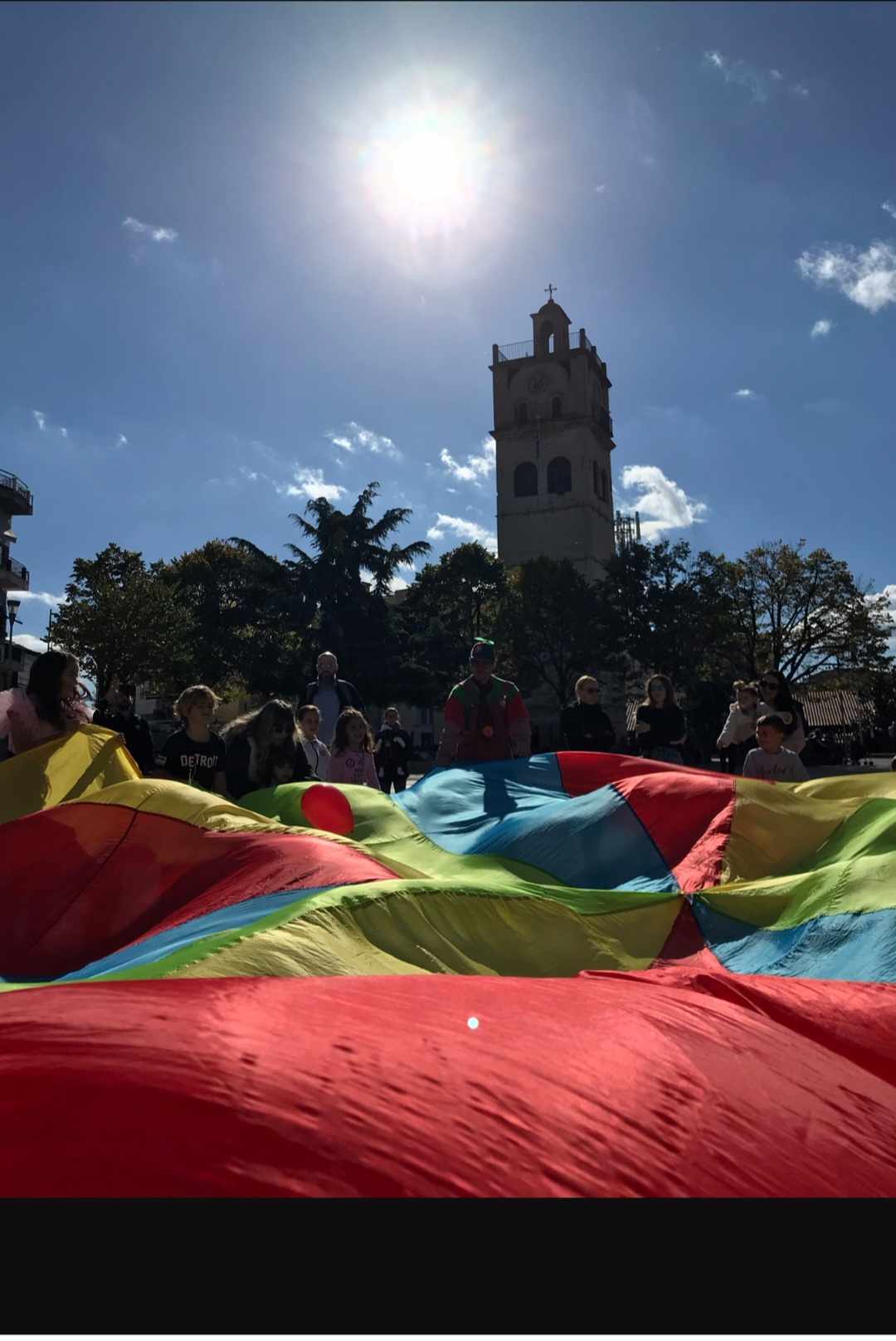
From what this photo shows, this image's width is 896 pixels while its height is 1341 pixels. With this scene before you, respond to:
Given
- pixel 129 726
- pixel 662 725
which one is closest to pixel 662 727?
pixel 662 725

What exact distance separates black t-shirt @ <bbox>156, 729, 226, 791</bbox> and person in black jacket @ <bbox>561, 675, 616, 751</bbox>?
2.96 metres

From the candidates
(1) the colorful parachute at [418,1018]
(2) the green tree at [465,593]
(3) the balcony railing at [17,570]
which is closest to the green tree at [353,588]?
(2) the green tree at [465,593]

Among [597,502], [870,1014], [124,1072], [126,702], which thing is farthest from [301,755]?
[597,502]

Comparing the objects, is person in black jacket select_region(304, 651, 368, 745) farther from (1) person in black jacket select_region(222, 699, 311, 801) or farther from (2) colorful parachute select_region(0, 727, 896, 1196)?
(2) colorful parachute select_region(0, 727, 896, 1196)

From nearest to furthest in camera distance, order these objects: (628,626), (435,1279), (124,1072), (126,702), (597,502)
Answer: (435,1279), (124,1072), (126,702), (628,626), (597,502)

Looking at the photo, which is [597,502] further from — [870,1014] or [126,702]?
[870,1014]

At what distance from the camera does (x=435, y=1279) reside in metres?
0.82

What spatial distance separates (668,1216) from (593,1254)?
0.33 feet

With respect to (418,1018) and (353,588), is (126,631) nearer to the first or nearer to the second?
(353,588)

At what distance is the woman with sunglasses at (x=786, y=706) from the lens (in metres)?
6.43

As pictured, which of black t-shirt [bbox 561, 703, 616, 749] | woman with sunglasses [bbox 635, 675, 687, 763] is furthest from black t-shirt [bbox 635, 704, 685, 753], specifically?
black t-shirt [bbox 561, 703, 616, 749]

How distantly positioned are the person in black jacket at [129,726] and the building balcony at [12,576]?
38.9 meters

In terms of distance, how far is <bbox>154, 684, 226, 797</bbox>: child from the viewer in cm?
527

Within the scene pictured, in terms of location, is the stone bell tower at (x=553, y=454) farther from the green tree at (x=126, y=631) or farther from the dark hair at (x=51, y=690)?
the dark hair at (x=51, y=690)
